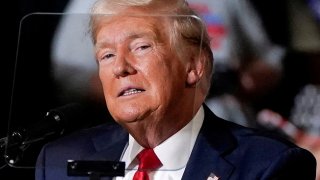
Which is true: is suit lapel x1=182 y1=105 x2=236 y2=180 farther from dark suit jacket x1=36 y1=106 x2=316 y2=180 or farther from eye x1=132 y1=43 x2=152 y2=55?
eye x1=132 y1=43 x2=152 y2=55

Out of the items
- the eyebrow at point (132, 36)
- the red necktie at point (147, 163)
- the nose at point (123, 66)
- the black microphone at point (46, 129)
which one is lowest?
the red necktie at point (147, 163)

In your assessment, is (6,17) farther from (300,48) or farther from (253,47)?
(300,48)

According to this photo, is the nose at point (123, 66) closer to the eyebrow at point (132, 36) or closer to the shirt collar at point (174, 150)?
the eyebrow at point (132, 36)

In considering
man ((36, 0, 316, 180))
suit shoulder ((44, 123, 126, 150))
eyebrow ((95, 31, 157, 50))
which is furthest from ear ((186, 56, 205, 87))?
suit shoulder ((44, 123, 126, 150))

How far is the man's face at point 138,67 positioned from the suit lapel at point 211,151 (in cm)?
12

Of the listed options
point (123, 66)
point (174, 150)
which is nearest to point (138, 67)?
point (123, 66)

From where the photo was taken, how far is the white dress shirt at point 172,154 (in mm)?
1253

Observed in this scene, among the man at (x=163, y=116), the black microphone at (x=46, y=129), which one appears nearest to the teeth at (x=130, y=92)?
the man at (x=163, y=116)

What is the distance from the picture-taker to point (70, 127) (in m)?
1.16

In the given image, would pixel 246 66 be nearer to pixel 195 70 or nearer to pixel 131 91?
pixel 195 70

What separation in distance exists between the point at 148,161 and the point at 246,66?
31cm

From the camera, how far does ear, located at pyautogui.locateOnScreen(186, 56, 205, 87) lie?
122 cm

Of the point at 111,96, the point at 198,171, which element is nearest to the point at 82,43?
the point at 111,96

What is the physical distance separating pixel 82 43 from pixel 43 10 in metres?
0.19
